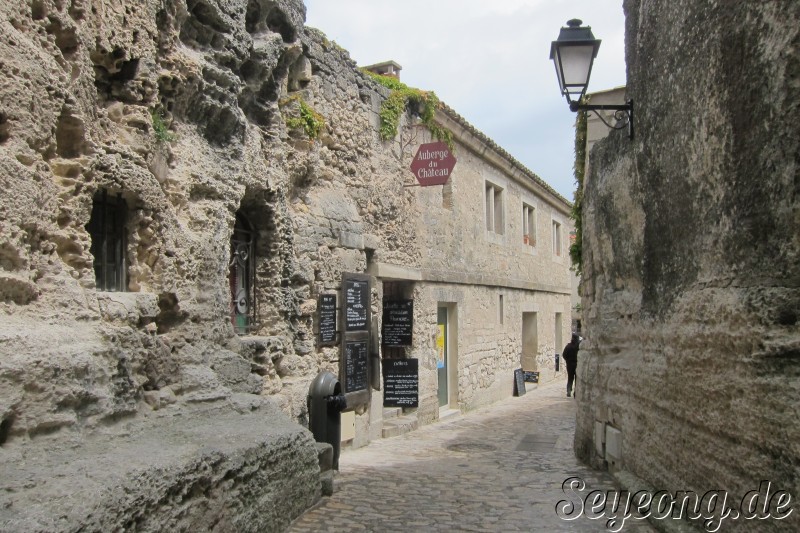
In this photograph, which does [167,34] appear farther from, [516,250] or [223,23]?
[516,250]

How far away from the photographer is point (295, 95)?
770 cm

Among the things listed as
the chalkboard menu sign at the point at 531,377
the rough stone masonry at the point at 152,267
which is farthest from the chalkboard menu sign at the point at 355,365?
the chalkboard menu sign at the point at 531,377

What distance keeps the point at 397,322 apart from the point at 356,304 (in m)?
1.68

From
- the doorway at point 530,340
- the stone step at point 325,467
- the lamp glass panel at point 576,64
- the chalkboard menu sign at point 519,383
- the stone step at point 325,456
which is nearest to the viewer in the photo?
the stone step at point 325,467

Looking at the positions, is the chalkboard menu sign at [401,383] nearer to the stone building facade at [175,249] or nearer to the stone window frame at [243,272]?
the stone building facade at [175,249]

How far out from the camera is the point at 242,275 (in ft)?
22.5

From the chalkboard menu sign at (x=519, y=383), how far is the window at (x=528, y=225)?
3.04 meters

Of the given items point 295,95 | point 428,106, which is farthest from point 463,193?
point 295,95

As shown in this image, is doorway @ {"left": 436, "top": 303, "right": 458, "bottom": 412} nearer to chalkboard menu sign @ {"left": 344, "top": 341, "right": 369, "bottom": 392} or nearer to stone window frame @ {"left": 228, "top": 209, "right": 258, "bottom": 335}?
chalkboard menu sign @ {"left": 344, "top": 341, "right": 369, "bottom": 392}

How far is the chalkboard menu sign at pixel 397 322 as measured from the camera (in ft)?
32.9

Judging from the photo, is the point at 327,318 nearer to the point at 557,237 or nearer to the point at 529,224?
the point at 529,224

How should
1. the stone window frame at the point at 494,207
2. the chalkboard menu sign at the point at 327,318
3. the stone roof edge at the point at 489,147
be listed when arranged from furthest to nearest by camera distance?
the stone window frame at the point at 494,207, the stone roof edge at the point at 489,147, the chalkboard menu sign at the point at 327,318

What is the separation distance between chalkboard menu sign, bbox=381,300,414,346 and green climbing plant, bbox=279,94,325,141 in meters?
3.10

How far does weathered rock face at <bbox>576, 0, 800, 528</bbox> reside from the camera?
3.23m
